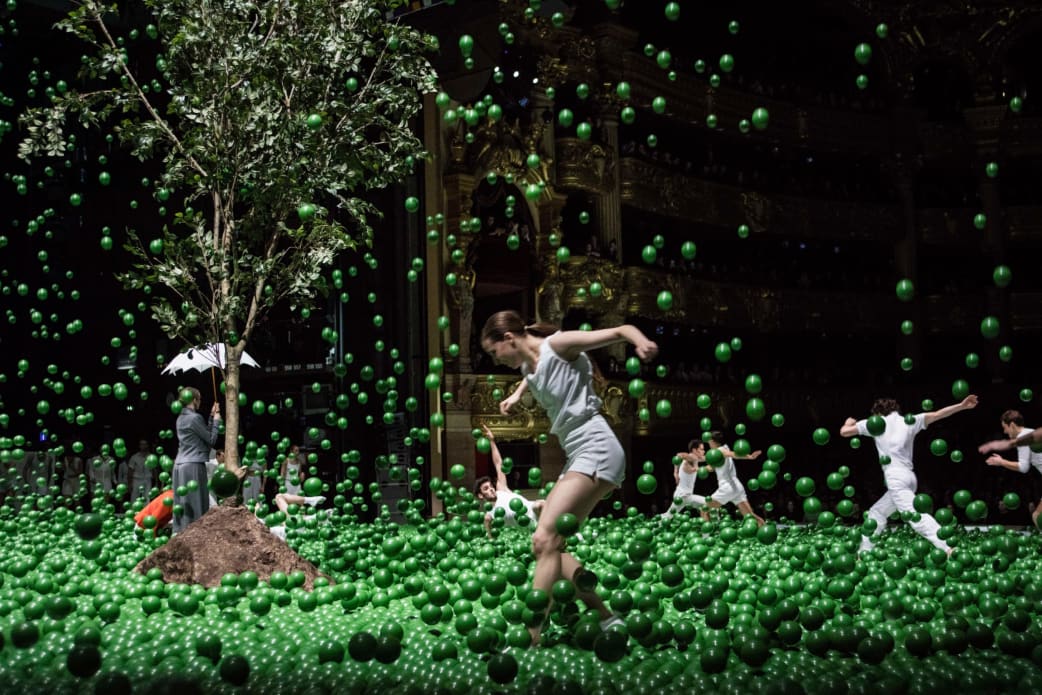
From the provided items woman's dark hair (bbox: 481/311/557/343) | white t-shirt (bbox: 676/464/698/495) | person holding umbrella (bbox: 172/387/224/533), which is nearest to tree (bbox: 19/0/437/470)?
person holding umbrella (bbox: 172/387/224/533)

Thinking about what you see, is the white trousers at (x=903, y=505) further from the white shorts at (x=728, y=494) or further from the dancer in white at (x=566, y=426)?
the dancer in white at (x=566, y=426)

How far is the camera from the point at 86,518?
6.14 meters

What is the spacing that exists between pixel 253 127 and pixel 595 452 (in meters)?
4.53

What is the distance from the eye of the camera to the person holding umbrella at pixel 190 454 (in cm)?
977

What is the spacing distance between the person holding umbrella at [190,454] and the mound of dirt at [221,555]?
7.03 ft

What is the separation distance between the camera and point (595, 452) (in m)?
5.16

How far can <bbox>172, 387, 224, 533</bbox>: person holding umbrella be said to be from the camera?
9766 millimetres

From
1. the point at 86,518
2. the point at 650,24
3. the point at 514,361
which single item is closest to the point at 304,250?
the point at 86,518

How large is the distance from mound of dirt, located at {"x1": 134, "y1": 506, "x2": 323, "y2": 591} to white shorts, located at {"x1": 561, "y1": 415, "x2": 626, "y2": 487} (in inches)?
111

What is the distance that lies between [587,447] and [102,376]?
17.9 meters

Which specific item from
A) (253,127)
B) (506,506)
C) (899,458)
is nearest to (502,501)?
(506,506)

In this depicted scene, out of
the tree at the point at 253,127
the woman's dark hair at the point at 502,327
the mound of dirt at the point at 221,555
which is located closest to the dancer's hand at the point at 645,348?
the woman's dark hair at the point at 502,327

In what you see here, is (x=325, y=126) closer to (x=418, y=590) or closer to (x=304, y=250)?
(x=304, y=250)

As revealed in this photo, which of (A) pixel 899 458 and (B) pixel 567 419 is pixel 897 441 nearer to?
(A) pixel 899 458
